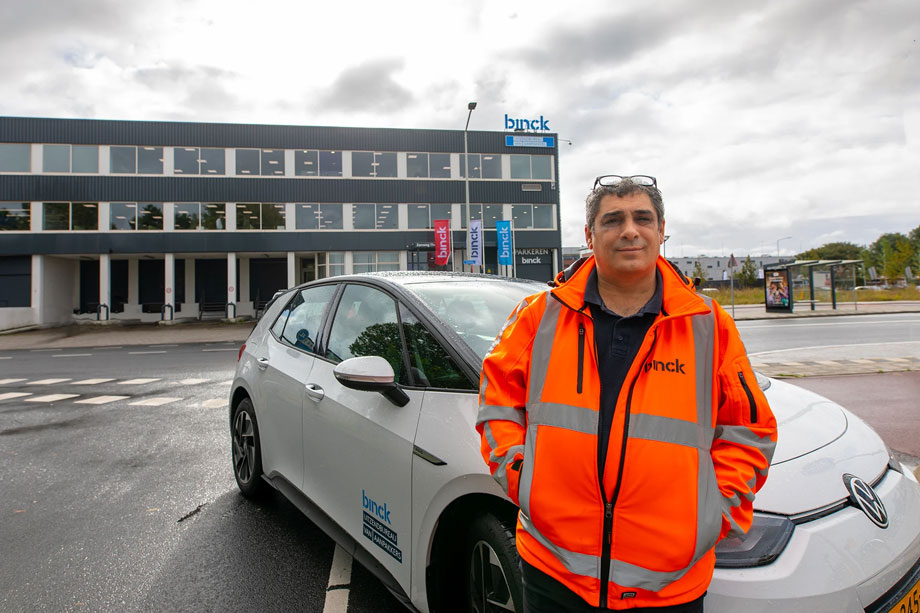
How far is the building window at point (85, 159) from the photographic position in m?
30.2

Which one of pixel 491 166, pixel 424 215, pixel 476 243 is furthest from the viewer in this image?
pixel 491 166

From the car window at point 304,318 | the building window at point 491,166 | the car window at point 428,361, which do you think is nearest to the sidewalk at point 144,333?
the building window at point 491,166

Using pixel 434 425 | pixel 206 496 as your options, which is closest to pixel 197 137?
pixel 206 496

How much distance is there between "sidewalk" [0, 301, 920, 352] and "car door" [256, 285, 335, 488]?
57.6 ft

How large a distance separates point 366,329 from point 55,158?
117 ft

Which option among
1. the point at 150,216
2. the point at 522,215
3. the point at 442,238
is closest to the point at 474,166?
the point at 522,215

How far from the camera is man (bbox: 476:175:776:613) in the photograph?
1.29m

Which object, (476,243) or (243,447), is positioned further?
(476,243)

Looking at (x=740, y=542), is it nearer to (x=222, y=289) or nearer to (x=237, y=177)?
(x=237, y=177)

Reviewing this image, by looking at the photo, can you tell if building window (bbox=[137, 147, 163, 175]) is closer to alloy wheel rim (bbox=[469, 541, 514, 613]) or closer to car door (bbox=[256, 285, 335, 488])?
car door (bbox=[256, 285, 335, 488])

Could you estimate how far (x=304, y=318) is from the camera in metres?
3.61

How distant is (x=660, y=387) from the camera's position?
1317mm

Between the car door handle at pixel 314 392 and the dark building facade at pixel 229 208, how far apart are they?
94.7ft

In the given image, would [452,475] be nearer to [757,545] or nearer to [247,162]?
[757,545]
